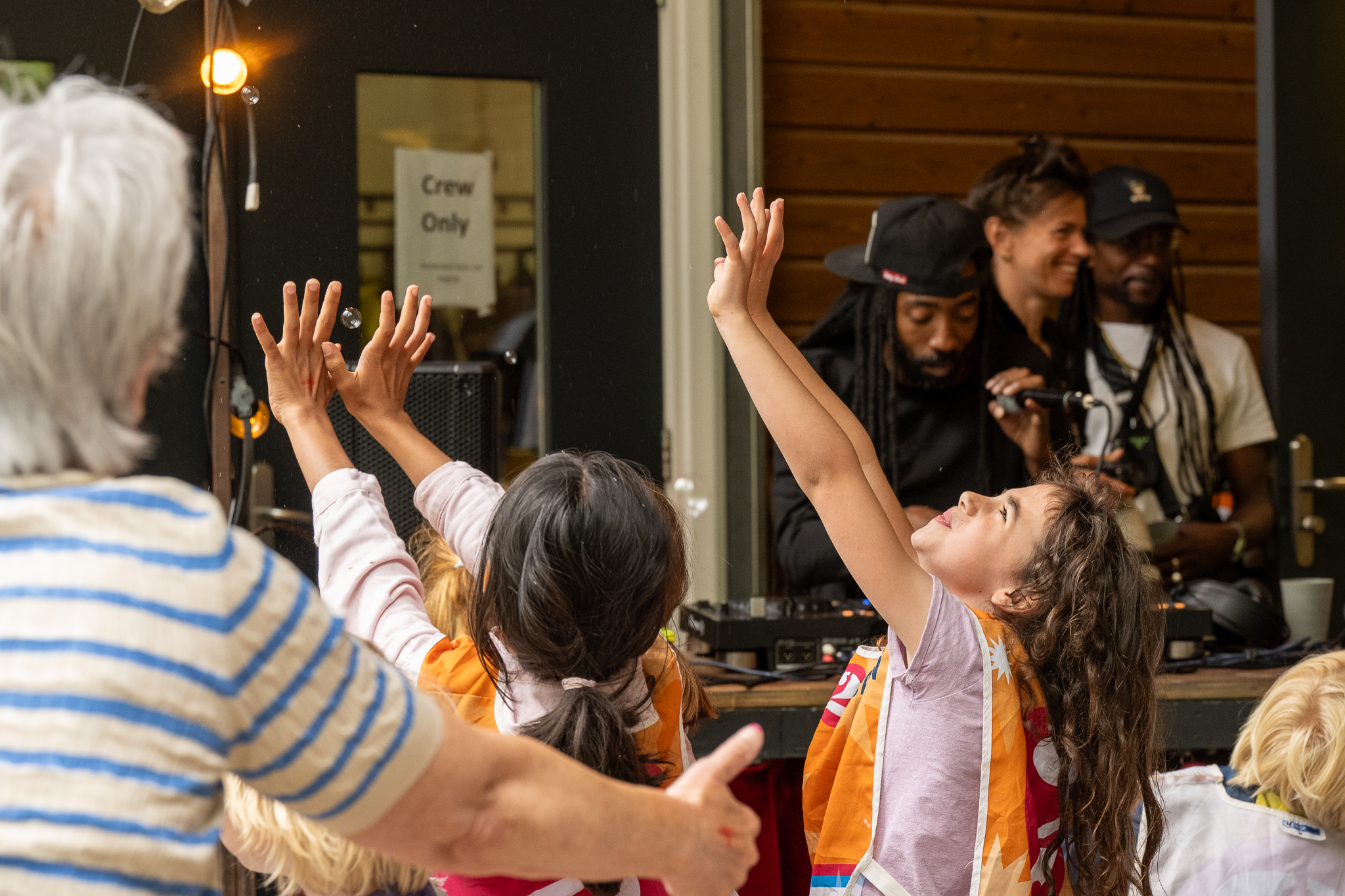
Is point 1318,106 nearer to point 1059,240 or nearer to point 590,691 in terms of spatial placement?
point 1059,240

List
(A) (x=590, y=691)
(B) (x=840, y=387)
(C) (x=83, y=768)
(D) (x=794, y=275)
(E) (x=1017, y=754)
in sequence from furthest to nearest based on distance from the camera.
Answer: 1. (D) (x=794, y=275)
2. (B) (x=840, y=387)
3. (E) (x=1017, y=754)
4. (A) (x=590, y=691)
5. (C) (x=83, y=768)

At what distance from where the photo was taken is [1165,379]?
10.1 ft

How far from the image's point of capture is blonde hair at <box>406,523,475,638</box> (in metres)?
1.68

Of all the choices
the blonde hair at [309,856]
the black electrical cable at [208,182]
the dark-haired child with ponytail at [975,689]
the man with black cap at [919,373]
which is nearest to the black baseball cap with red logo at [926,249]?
the man with black cap at [919,373]

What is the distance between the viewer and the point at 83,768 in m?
0.65

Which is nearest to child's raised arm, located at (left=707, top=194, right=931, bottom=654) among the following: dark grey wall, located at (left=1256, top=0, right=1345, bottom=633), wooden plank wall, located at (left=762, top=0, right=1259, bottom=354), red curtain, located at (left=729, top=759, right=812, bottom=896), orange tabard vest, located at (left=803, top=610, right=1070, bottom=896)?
orange tabard vest, located at (left=803, top=610, right=1070, bottom=896)

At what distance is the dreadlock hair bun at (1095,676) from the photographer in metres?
1.37

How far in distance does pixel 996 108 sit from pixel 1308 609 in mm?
1987

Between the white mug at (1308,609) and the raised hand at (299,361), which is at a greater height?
the raised hand at (299,361)

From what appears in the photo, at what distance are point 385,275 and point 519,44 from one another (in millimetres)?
646

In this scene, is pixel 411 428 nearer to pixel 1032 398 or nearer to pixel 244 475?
pixel 244 475

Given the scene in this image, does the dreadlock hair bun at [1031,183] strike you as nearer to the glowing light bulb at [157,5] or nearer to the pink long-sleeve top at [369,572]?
the glowing light bulb at [157,5]

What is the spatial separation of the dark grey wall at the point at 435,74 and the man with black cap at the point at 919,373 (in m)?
0.58

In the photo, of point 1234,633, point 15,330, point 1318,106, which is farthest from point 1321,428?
point 15,330
